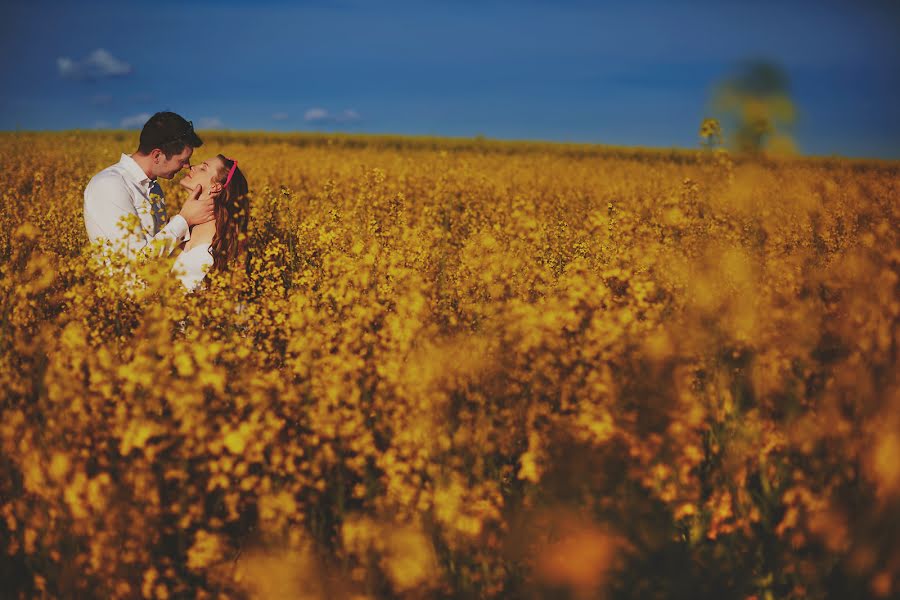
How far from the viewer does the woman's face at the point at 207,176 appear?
453 cm

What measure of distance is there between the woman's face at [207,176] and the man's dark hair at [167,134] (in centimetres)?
23

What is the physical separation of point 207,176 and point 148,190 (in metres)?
0.73

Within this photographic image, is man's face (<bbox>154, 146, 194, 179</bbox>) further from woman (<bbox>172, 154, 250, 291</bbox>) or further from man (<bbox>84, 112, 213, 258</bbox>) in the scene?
woman (<bbox>172, 154, 250, 291</bbox>)

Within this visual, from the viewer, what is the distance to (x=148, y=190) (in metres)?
4.85

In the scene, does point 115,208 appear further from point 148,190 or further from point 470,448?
point 470,448

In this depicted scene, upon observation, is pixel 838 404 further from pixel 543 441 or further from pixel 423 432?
pixel 423 432

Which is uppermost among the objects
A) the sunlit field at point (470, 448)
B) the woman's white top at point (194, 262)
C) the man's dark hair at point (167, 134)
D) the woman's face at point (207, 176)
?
the man's dark hair at point (167, 134)

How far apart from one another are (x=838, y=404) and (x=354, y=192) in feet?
27.8

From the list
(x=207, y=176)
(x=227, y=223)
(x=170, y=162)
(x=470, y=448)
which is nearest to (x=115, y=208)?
(x=170, y=162)

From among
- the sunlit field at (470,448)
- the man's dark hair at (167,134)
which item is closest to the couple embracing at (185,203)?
the man's dark hair at (167,134)

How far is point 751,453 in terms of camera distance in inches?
Answer: 102

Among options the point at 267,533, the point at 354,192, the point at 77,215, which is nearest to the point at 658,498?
the point at 267,533

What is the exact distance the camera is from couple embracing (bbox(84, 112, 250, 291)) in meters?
4.39

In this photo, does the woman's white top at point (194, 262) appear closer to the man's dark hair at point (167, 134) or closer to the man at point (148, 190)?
the man at point (148, 190)
